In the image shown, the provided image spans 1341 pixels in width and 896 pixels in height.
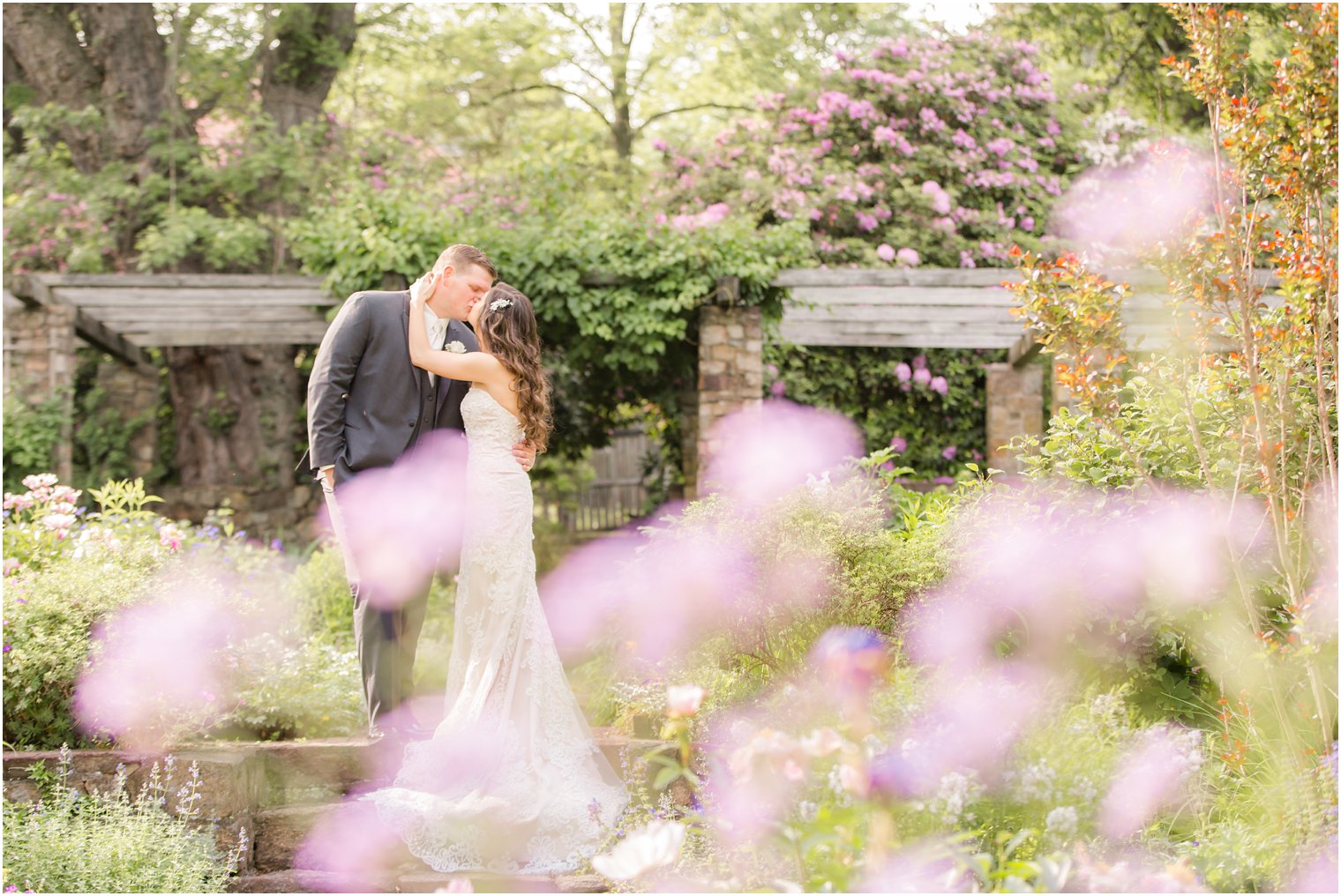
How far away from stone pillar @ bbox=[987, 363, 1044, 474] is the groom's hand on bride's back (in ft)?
18.7

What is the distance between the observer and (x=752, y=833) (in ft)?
8.98

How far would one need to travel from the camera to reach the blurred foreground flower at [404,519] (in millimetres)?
3959

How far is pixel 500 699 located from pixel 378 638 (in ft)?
1.69

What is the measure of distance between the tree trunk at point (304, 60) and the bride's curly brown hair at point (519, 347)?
7270mm

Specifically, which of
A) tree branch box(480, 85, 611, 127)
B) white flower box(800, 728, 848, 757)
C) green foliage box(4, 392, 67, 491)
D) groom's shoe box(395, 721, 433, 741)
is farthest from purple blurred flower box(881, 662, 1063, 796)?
tree branch box(480, 85, 611, 127)

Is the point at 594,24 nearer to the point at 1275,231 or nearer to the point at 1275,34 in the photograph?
the point at 1275,34

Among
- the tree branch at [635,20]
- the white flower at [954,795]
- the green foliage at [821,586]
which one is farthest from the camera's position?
the tree branch at [635,20]

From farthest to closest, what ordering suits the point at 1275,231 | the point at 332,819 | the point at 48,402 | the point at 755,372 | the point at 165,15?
the point at 165,15, the point at 48,402, the point at 755,372, the point at 332,819, the point at 1275,231

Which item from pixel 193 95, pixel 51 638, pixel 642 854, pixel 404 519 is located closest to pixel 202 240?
pixel 193 95

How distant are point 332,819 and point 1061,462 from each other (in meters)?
2.89

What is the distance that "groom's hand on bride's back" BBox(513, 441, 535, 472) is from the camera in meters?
4.12

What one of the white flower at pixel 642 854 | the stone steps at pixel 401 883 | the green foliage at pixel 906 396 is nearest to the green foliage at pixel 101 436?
the green foliage at pixel 906 396

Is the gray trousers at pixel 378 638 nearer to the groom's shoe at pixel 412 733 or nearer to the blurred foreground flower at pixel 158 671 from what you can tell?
the groom's shoe at pixel 412 733

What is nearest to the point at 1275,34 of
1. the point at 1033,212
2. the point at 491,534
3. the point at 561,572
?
the point at 1033,212
